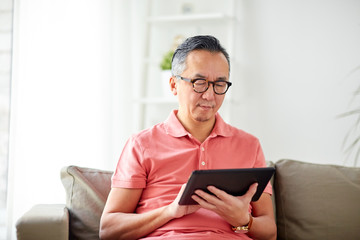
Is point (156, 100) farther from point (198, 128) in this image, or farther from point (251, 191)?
point (251, 191)

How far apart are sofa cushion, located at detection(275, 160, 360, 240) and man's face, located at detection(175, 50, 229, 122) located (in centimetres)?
57

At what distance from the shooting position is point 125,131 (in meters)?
2.77

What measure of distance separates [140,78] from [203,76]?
140 cm

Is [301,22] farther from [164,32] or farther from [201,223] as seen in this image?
[201,223]

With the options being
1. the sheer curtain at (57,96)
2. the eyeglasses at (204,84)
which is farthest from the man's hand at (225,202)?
the sheer curtain at (57,96)

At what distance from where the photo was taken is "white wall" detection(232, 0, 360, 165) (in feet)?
8.54

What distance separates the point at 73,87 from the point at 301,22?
1420 mm

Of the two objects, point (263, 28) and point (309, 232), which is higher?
point (263, 28)

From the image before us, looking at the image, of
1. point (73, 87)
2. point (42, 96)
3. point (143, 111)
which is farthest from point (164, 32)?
point (42, 96)

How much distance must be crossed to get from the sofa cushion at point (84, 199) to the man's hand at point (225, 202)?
58 cm

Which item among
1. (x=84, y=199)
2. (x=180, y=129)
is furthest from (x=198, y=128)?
(x=84, y=199)

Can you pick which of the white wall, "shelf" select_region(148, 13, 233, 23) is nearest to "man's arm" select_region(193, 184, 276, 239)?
the white wall

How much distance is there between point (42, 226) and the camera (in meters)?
1.47

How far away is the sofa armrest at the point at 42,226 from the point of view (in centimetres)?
145
